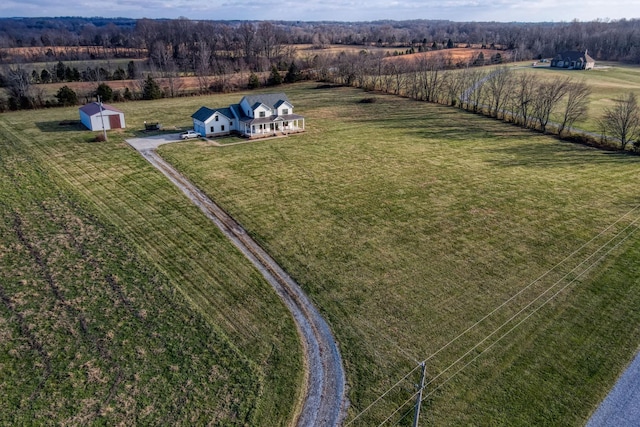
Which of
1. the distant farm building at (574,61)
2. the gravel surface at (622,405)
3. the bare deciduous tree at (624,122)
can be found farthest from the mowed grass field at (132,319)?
the distant farm building at (574,61)

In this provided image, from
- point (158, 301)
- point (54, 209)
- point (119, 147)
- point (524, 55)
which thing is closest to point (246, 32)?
point (524, 55)

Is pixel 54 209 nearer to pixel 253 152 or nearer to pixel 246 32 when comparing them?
pixel 253 152

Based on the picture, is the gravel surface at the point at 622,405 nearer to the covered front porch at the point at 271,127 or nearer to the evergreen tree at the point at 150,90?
the covered front porch at the point at 271,127

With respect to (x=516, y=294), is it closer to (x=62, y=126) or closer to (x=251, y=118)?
(x=251, y=118)

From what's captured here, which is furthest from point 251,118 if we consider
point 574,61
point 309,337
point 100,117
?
point 574,61

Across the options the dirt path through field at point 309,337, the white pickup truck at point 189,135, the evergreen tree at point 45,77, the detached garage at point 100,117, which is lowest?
the dirt path through field at point 309,337

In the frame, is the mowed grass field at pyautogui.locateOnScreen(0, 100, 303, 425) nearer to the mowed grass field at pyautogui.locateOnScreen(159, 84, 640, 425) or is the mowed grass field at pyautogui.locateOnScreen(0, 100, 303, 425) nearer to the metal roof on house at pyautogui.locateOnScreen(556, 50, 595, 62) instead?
Result: the mowed grass field at pyautogui.locateOnScreen(159, 84, 640, 425)

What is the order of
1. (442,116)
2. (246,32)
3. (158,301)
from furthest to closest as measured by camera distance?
(246,32), (442,116), (158,301)
